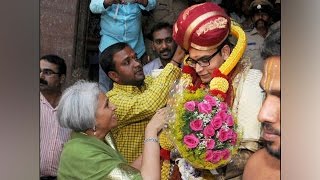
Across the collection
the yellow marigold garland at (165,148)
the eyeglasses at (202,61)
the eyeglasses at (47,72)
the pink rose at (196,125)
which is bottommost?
the yellow marigold garland at (165,148)

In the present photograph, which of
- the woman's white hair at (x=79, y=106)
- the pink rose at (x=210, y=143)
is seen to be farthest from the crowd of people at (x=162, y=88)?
the pink rose at (x=210, y=143)

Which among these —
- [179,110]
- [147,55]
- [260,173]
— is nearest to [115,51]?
[147,55]

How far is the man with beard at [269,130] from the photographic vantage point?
291cm

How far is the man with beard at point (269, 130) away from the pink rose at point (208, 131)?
0.88ft

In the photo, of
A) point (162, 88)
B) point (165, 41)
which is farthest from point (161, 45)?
point (162, 88)

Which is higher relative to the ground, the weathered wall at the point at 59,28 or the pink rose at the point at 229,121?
the weathered wall at the point at 59,28

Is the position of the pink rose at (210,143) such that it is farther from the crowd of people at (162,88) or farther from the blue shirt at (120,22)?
the blue shirt at (120,22)

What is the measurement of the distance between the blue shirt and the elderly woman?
0.86ft

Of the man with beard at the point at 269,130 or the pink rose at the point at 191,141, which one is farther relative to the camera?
the man with beard at the point at 269,130

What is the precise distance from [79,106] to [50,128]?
20 cm

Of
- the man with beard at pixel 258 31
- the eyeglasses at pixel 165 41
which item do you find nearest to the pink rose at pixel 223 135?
the man with beard at pixel 258 31

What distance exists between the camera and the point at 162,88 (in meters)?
2.92

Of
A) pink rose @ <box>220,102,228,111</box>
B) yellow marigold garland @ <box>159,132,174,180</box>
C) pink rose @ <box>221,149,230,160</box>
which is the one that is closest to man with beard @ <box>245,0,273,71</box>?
pink rose @ <box>220,102,228,111</box>
